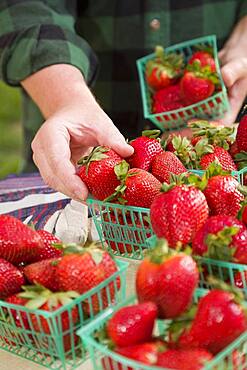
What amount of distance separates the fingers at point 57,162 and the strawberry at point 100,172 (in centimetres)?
2

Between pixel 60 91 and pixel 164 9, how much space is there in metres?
0.60

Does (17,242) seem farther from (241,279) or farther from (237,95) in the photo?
(237,95)

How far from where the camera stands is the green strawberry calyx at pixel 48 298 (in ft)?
3.14

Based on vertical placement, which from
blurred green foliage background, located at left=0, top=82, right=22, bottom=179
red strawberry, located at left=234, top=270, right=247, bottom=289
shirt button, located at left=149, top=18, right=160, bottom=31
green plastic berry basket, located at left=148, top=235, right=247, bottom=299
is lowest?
blurred green foliage background, located at left=0, top=82, right=22, bottom=179

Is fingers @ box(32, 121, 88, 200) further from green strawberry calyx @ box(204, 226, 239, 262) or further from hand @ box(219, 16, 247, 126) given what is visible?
hand @ box(219, 16, 247, 126)

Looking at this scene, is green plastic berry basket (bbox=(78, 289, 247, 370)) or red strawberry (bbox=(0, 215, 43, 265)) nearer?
green plastic berry basket (bbox=(78, 289, 247, 370))

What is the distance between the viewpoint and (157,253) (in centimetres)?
89

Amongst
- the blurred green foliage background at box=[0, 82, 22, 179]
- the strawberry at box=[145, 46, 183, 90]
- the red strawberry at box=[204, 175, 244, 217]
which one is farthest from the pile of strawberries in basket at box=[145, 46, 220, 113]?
the blurred green foliage background at box=[0, 82, 22, 179]

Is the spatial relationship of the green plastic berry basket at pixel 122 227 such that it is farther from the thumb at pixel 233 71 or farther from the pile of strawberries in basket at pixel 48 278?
the thumb at pixel 233 71

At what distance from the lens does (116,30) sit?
2.25m

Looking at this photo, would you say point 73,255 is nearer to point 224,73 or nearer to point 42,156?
point 42,156

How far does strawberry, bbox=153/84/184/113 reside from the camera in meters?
1.99

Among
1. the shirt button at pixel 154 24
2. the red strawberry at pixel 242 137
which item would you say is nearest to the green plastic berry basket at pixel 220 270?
the red strawberry at pixel 242 137

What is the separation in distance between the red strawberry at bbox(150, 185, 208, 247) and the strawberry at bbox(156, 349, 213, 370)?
246 millimetres
